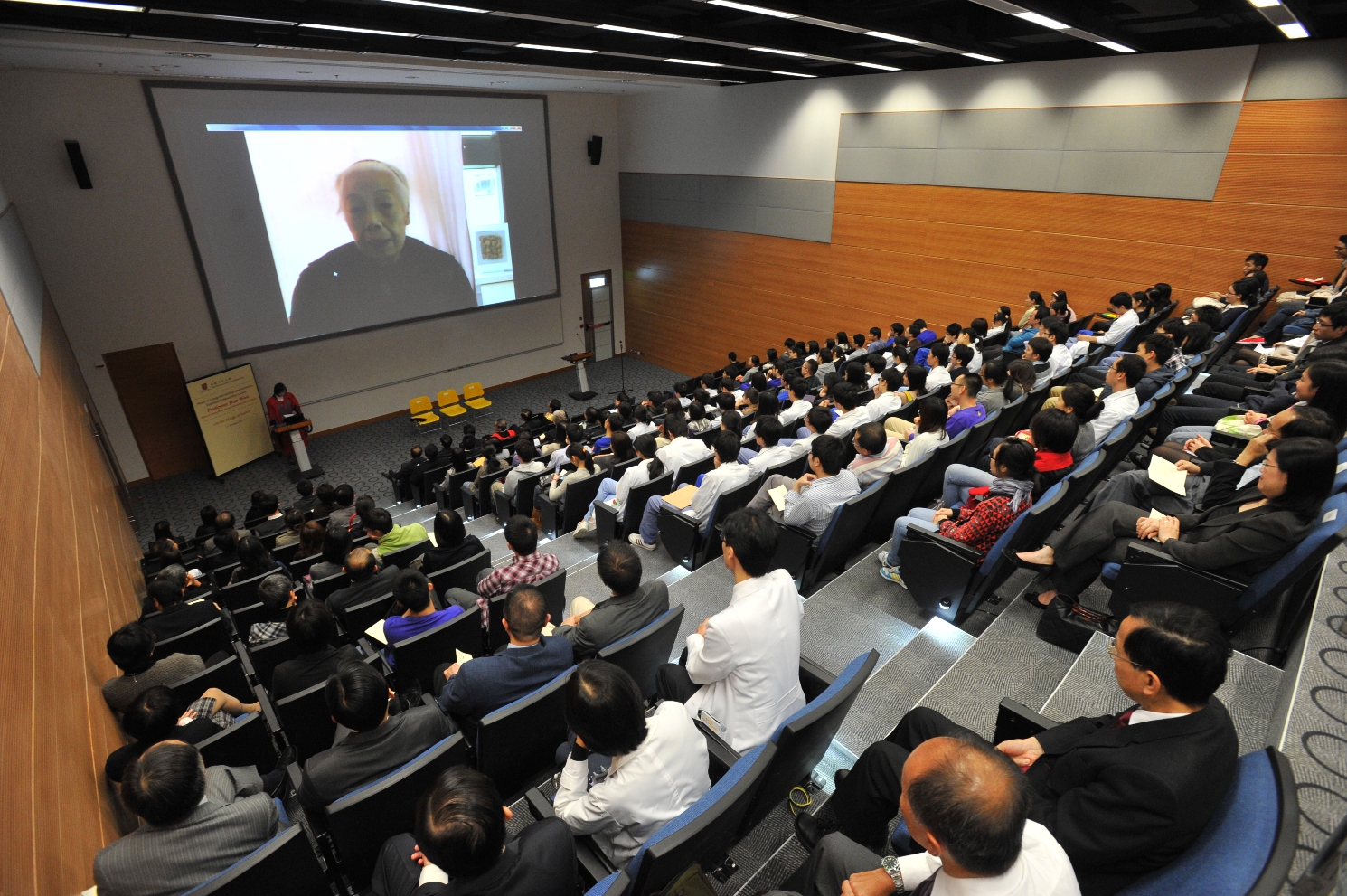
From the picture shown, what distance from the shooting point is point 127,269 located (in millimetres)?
8125

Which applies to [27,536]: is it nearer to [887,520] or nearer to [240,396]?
[887,520]

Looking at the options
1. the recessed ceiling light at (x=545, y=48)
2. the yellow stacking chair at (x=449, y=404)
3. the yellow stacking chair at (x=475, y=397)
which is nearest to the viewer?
the recessed ceiling light at (x=545, y=48)

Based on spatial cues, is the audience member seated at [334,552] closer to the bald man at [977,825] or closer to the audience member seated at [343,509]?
the audience member seated at [343,509]

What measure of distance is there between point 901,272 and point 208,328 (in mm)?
10173

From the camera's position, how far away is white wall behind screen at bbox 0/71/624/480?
7.34 metres

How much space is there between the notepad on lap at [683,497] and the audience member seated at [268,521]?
380cm

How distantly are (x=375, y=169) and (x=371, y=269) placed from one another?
1526 mm

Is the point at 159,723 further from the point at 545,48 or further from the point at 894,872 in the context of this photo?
the point at 545,48

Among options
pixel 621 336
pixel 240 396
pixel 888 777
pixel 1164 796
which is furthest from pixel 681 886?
pixel 621 336

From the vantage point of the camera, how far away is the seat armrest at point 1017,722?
6.72 feet

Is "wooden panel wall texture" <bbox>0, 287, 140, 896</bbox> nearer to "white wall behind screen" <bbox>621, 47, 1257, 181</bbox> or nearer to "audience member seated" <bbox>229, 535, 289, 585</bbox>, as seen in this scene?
"audience member seated" <bbox>229, 535, 289, 585</bbox>

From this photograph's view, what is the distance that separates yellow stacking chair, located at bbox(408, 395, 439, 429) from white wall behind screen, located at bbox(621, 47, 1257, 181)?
6.58 metres

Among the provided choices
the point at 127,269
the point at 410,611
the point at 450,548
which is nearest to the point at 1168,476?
the point at 410,611

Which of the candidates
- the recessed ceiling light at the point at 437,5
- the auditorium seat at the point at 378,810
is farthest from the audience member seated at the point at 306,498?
the auditorium seat at the point at 378,810
